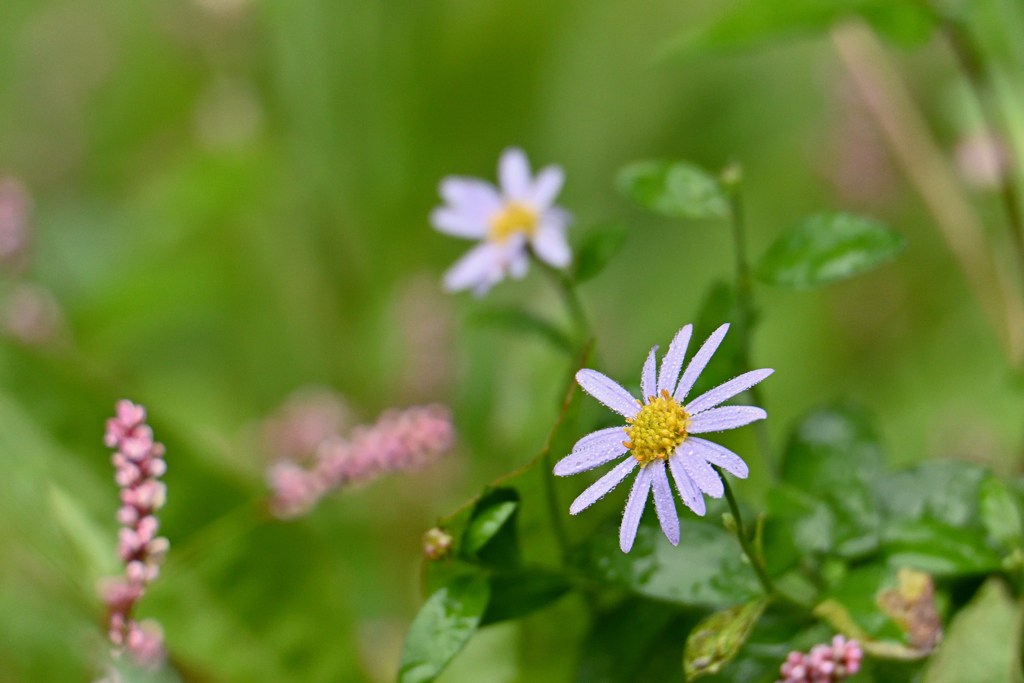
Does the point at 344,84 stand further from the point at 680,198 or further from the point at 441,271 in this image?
the point at 680,198

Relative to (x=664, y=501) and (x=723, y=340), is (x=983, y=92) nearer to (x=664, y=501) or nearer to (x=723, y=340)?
(x=723, y=340)

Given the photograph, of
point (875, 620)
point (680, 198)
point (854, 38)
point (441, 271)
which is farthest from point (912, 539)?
point (441, 271)

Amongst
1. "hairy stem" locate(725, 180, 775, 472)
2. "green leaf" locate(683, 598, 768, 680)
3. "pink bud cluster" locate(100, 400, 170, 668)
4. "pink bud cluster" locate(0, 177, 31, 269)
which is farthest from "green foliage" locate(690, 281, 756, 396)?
"pink bud cluster" locate(0, 177, 31, 269)

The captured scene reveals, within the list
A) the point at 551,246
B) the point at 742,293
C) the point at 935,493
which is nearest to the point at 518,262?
the point at 551,246

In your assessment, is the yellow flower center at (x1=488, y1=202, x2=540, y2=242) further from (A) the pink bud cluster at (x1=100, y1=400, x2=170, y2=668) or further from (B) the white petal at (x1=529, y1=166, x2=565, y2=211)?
(A) the pink bud cluster at (x1=100, y1=400, x2=170, y2=668)

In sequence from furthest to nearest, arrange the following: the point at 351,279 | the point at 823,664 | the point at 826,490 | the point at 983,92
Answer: the point at 351,279, the point at 983,92, the point at 826,490, the point at 823,664

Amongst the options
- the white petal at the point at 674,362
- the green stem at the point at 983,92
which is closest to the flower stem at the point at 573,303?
the white petal at the point at 674,362
